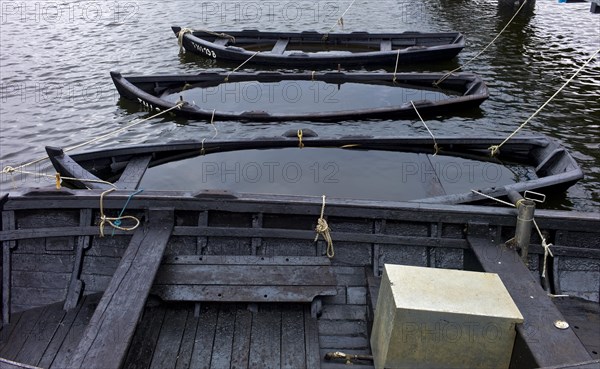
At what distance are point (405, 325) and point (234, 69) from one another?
14.9m

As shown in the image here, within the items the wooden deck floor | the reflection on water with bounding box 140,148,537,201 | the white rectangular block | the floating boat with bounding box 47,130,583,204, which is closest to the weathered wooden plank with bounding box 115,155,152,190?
the floating boat with bounding box 47,130,583,204

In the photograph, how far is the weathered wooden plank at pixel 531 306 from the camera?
4.84m

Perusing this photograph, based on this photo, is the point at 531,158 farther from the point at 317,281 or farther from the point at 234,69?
the point at 234,69

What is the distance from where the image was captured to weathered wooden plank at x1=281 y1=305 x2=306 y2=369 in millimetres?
5668

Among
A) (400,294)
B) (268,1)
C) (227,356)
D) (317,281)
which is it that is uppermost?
(268,1)

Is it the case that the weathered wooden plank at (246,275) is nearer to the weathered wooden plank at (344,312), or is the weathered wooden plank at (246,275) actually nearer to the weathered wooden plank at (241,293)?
the weathered wooden plank at (241,293)

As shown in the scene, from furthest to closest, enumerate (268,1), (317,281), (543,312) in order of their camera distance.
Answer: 1. (268,1)
2. (317,281)
3. (543,312)

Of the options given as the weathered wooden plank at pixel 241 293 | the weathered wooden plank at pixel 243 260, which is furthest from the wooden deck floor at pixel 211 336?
the weathered wooden plank at pixel 243 260

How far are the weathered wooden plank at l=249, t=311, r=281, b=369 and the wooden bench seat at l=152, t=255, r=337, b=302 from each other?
25 cm

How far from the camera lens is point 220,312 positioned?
638cm

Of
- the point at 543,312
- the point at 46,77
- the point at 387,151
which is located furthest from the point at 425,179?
the point at 46,77

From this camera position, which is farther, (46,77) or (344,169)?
(46,77)

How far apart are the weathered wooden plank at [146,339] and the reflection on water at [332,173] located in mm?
4760

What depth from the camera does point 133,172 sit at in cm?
1002
